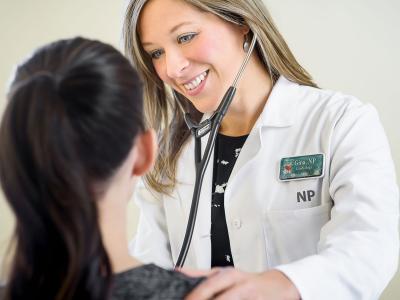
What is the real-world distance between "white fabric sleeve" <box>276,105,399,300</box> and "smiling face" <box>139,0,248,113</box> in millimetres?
283

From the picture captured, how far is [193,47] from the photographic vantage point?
1.09 m

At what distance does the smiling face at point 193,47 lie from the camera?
1.08 meters

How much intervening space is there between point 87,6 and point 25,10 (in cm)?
21

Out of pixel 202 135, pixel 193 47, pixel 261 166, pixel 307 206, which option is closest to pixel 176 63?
pixel 193 47

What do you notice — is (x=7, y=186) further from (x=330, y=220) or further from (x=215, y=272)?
(x=330, y=220)

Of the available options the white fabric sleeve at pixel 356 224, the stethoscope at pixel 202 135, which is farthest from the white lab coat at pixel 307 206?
the stethoscope at pixel 202 135

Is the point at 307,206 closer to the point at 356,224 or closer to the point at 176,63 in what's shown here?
the point at 356,224

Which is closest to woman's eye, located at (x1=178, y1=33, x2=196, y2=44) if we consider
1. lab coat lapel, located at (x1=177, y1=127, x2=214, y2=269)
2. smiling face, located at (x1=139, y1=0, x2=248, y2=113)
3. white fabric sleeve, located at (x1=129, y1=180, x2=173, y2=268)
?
smiling face, located at (x1=139, y1=0, x2=248, y2=113)

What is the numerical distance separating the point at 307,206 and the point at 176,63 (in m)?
0.39

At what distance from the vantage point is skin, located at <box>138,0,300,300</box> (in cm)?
108

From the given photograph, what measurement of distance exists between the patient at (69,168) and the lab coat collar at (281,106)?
22.2 inches

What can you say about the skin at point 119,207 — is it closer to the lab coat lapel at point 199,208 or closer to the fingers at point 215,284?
the fingers at point 215,284

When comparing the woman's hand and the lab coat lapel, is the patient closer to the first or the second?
the woman's hand

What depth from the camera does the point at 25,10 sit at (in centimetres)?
175
